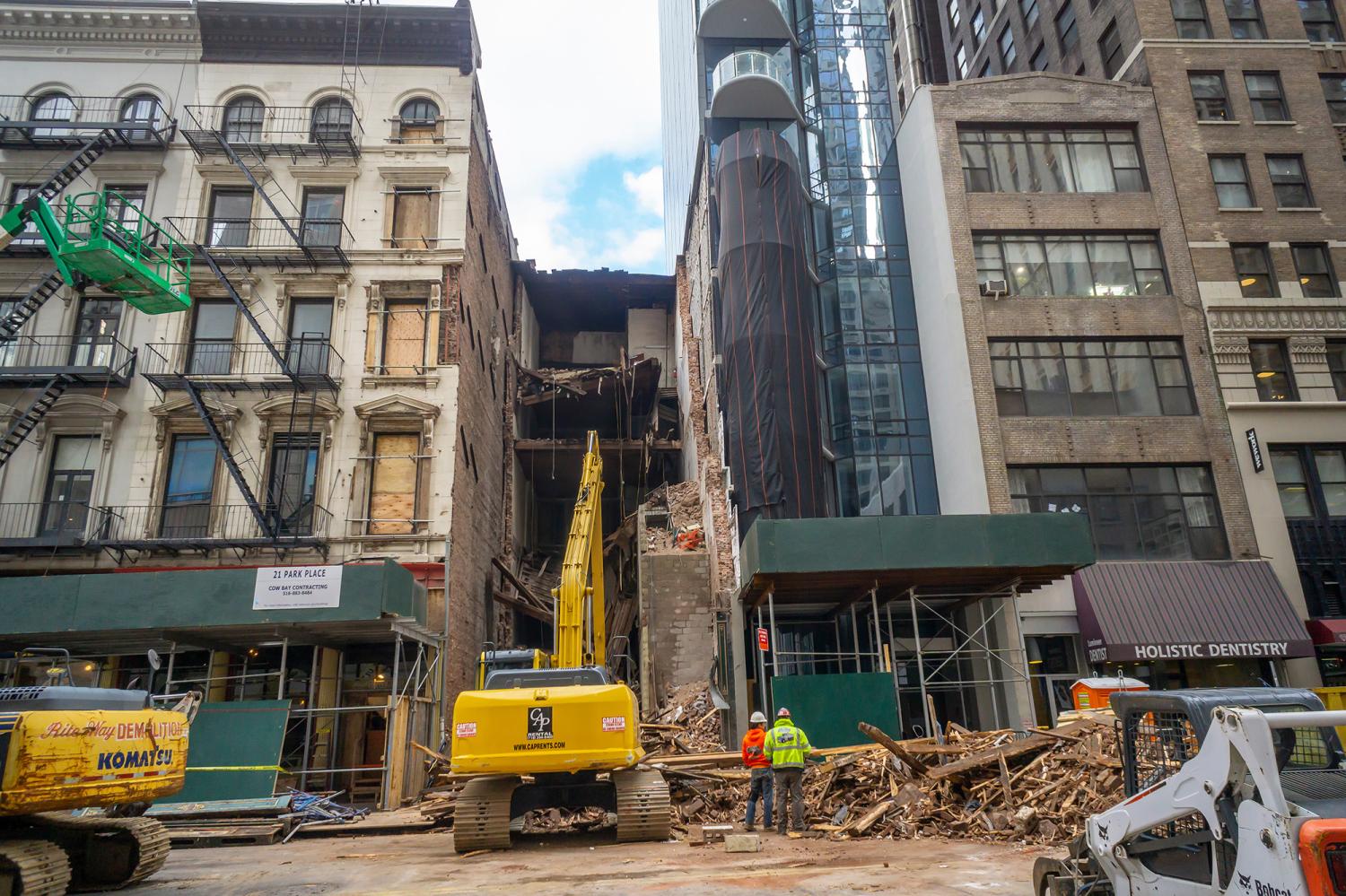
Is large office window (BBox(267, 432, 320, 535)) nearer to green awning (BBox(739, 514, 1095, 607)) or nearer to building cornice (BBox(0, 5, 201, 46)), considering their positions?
green awning (BBox(739, 514, 1095, 607))

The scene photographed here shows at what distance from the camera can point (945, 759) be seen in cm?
1364

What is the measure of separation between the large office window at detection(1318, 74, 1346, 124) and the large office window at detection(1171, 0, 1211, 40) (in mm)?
4149

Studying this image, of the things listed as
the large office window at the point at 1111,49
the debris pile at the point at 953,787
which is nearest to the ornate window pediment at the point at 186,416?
the debris pile at the point at 953,787

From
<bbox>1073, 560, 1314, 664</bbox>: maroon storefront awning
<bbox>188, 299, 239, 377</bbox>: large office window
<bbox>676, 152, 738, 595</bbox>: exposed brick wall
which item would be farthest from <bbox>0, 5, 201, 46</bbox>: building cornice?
<bbox>1073, 560, 1314, 664</bbox>: maroon storefront awning

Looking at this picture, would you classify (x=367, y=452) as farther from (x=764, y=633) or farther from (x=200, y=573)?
(x=764, y=633)

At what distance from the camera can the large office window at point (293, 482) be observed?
74.7ft

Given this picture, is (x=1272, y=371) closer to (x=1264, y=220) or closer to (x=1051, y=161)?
(x=1264, y=220)

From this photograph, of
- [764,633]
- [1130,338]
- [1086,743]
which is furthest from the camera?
[1130,338]

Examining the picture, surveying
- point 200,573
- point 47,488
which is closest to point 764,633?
point 200,573

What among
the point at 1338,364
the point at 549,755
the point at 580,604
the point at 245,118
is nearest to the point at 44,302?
the point at 245,118

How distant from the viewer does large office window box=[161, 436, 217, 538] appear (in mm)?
22812

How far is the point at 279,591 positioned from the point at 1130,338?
2426 centimetres

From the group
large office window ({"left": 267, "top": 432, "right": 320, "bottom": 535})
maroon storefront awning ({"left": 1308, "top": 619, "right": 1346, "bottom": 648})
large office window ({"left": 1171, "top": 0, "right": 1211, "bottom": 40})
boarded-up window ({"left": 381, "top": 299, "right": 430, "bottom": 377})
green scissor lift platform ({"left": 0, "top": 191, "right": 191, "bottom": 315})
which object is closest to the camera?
green scissor lift platform ({"left": 0, "top": 191, "right": 191, "bottom": 315})

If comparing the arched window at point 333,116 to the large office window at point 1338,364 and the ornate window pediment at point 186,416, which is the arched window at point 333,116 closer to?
the ornate window pediment at point 186,416
